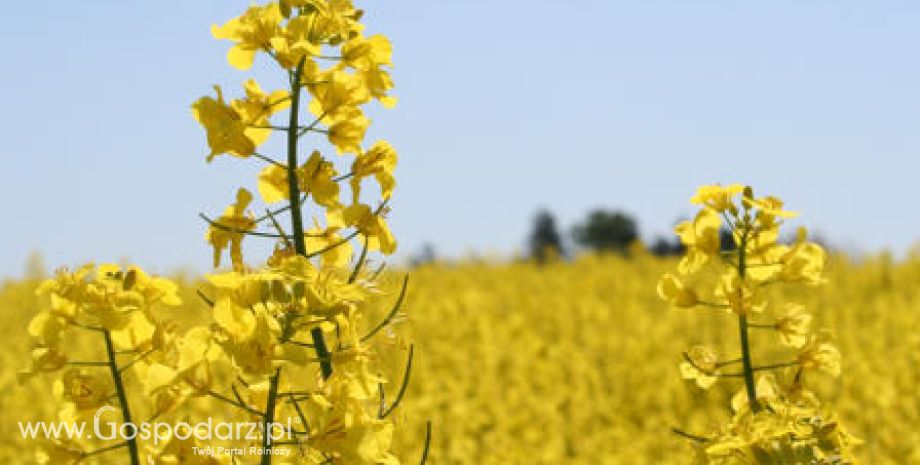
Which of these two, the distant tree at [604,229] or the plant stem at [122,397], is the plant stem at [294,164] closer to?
the plant stem at [122,397]

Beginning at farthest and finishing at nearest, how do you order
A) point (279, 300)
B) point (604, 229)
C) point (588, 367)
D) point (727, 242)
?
1. point (604, 229)
2. point (588, 367)
3. point (727, 242)
4. point (279, 300)

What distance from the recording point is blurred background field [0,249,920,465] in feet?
19.7

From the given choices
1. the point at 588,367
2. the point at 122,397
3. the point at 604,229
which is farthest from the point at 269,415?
the point at 604,229

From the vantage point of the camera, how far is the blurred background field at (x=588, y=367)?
19.7ft

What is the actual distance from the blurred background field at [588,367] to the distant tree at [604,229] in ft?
106

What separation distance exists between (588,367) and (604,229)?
37.7m

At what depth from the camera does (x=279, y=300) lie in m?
1.35

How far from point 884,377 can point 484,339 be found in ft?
9.59

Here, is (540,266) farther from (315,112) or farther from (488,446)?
(315,112)

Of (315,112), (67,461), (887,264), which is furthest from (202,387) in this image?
(887,264)

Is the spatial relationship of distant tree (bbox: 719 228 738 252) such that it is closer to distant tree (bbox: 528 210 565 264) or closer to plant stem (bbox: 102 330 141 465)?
plant stem (bbox: 102 330 141 465)

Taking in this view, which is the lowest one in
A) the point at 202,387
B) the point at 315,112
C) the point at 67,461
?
the point at 67,461

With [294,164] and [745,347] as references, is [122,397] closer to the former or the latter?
[294,164]

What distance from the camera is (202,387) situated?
55.6 inches
